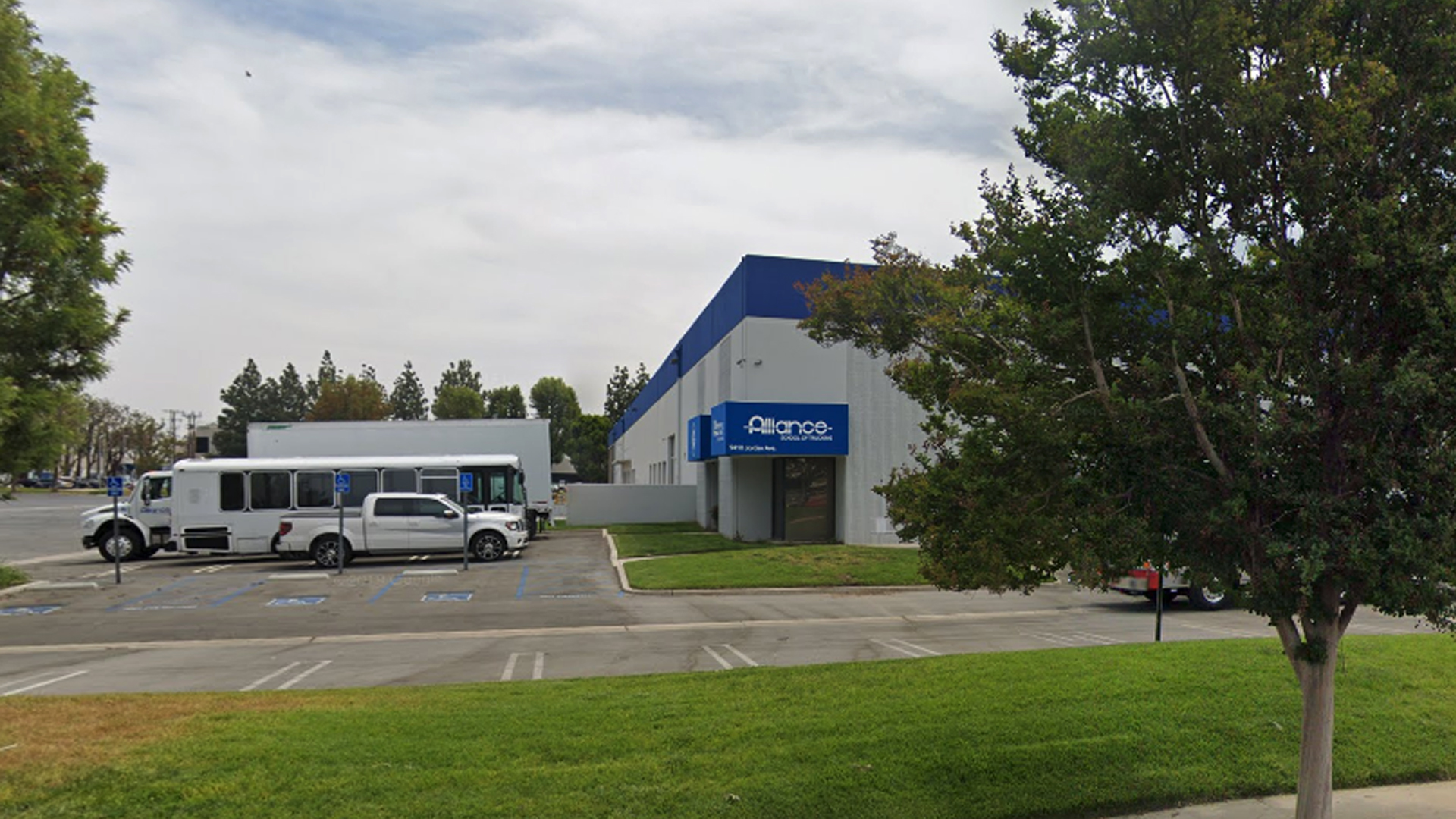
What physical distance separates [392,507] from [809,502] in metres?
12.1

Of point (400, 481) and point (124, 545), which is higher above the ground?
point (400, 481)

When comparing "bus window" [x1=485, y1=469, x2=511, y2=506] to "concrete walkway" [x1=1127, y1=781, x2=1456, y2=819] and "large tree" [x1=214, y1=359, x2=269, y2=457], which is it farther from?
"large tree" [x1=214, y1=359, x2=269, y2=457]

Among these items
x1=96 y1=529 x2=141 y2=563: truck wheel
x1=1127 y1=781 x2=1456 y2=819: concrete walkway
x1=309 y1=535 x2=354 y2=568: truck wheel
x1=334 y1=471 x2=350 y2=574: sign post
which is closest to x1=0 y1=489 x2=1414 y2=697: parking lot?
x1=334 y1=471 x2=350 y2=574: sign post

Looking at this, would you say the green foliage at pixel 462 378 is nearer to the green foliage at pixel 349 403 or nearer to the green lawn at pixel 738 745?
the green foliage at pixel 349 403

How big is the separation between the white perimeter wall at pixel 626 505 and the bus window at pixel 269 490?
1727 cm

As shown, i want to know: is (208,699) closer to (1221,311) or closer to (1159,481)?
(1159,481)

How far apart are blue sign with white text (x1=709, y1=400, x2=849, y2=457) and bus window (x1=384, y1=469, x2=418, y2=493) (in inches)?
348

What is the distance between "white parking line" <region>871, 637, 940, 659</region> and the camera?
13.5m

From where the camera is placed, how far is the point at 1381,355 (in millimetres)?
5148

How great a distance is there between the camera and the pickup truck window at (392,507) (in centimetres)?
2631

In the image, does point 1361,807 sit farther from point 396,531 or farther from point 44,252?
point 396,531

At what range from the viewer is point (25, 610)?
18.7 m

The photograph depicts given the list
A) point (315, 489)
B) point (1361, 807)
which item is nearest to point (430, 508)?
point (315, 489)

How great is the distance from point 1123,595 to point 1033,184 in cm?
1551
